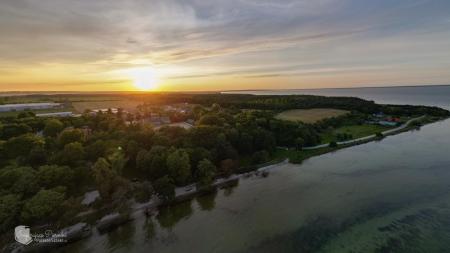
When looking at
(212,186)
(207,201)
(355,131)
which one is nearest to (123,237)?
(207,201)

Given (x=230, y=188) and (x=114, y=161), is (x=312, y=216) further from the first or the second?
(x=114, y=161)

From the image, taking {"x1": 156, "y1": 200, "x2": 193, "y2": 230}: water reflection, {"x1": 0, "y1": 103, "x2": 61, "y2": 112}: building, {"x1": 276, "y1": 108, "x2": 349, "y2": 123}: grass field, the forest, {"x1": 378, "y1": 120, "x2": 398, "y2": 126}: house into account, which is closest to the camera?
the forest

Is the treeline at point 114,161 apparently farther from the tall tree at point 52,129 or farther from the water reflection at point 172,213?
the water reflection at point 172,213

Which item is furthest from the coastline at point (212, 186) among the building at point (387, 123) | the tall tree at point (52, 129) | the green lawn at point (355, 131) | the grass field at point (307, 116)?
the tall tree at point (52, 129)

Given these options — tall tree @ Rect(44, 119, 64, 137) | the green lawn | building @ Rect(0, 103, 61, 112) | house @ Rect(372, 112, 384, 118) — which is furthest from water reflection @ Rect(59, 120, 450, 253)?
building @ Rect(0, 103, 61, 112)

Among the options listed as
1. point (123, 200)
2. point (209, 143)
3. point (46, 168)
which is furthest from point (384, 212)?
point (46, 168)

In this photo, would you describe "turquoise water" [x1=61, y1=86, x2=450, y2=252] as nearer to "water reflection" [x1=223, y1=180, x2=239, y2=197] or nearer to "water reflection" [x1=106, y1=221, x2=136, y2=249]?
"water reflection" [x1=106, y1=221, x2=136, y2=249]
